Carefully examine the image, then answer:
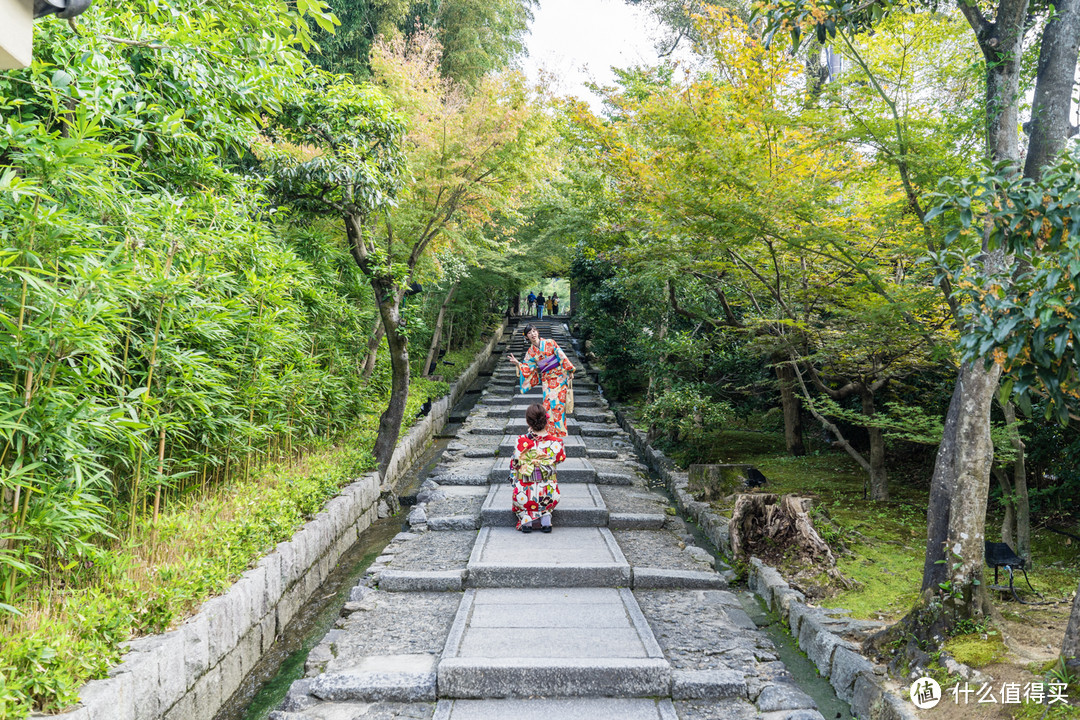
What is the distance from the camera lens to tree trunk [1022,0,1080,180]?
3416mm

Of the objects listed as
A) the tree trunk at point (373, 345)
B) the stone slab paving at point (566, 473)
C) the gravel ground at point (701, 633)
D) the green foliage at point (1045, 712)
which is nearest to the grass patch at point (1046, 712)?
the green foliage at point (1045, 712)

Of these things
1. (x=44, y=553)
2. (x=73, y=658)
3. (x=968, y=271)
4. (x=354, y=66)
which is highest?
(x=354, y=66)

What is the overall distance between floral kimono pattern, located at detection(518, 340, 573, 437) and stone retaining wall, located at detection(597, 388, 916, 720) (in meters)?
2.13

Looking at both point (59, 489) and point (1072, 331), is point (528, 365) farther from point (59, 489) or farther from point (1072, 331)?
point (1072, 331)

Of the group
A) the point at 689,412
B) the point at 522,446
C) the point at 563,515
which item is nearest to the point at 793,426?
the point at 689,412

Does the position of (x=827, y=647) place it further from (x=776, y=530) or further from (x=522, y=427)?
(x=522, y=427)

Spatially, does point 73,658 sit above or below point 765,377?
below

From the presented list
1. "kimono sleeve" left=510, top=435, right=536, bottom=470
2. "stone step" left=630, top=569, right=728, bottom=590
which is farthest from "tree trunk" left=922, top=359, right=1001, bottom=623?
"kimono sleeve" left=510, top=435, right=536, bottom=470

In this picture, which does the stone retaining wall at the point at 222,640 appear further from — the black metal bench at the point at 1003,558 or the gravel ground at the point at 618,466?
the black metal bench at the point at 1003,558

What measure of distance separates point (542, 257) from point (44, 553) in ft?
41.6

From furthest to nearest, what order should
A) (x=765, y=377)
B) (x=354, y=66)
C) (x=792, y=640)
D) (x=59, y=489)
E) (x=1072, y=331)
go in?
(x=354, y=66) → (x=765, y=377) → (x=792, y=640) → (x=59, y=489) → (x=1072, y=331)

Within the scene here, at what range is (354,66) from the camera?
12.1 meters

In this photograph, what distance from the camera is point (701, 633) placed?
428 centimetres

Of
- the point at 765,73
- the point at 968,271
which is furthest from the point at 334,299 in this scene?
the point at 968,271
